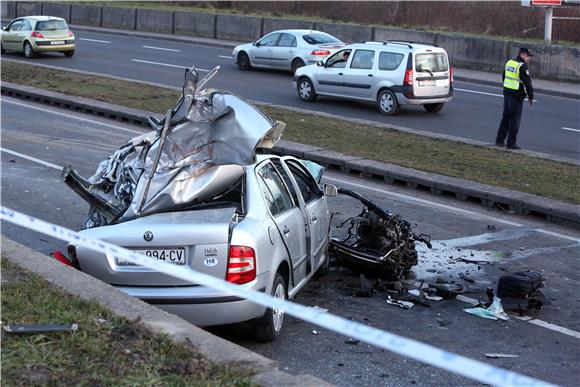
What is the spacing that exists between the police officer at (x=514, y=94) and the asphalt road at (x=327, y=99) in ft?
2.45

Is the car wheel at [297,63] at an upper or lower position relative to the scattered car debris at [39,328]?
upper

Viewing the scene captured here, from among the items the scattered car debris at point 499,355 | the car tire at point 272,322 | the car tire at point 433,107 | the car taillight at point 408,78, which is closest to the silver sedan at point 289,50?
the car tire at point 433,107

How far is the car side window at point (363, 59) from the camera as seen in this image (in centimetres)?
2302

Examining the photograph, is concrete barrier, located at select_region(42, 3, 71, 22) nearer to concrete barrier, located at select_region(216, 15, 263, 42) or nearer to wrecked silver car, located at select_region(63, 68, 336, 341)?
concrete barrier, located at select_region(216, 15, 263, 42)

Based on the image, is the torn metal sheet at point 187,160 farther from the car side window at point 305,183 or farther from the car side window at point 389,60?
the car side window at point 389,60

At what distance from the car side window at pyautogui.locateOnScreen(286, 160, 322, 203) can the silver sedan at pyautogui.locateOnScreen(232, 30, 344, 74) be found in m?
19.2

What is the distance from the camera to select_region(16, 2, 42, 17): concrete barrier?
168 ft

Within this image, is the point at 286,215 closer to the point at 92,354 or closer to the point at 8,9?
the point at 92,354

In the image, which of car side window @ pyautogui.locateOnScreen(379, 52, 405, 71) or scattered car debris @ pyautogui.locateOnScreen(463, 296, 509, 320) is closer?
scattered car debris @ pyautogui.locateOnScreen(463, 296, 509, 320)

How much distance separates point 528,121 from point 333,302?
14020 mm

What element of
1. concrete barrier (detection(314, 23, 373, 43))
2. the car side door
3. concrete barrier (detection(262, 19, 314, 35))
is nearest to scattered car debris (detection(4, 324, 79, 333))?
the car side door

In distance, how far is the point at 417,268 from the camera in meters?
10.2

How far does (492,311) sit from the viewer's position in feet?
28.8

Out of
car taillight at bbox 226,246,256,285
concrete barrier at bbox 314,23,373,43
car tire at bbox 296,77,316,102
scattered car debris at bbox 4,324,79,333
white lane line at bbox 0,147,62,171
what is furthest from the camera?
concrete barrier at bbox 314,23,373,43
